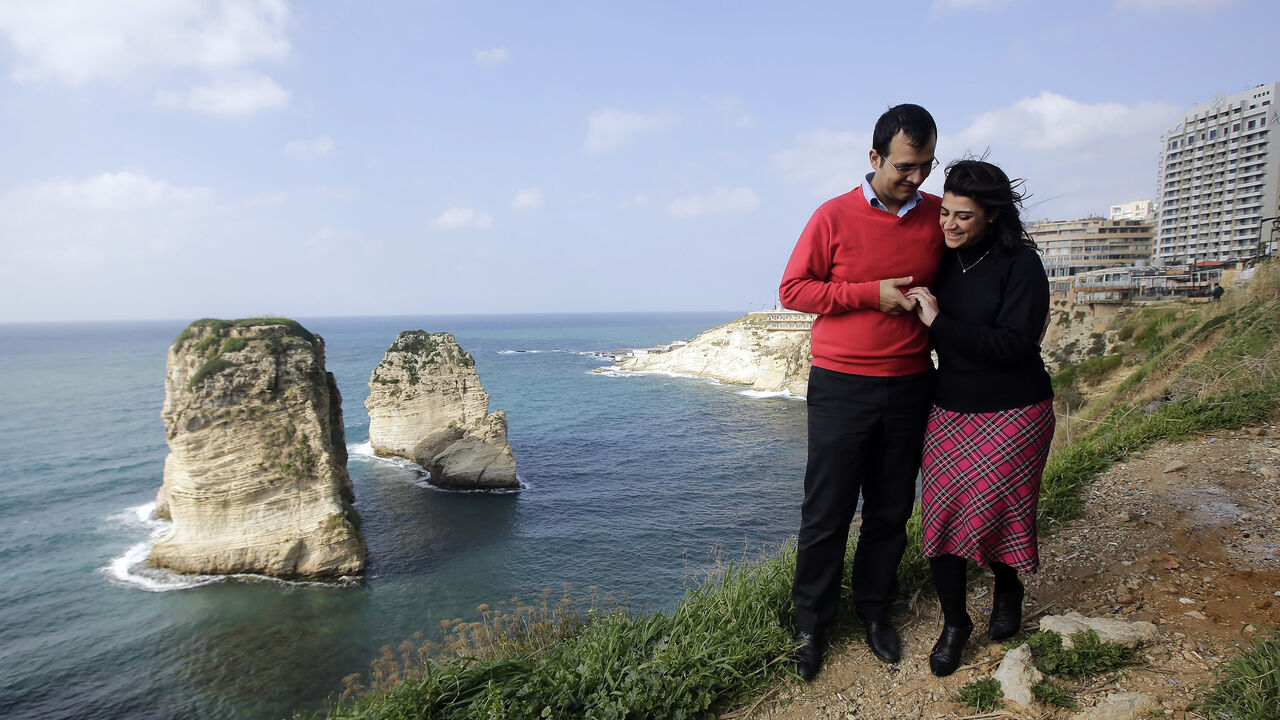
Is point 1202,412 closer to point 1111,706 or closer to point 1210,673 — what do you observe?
point 1210,673

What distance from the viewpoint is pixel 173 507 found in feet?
53.7

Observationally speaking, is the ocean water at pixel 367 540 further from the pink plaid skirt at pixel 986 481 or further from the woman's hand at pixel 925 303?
the woman's hand at pixel 925 303

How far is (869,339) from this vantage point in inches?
107

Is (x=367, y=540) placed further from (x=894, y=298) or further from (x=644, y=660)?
(x=894, y=298)

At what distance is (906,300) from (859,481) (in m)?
0.90

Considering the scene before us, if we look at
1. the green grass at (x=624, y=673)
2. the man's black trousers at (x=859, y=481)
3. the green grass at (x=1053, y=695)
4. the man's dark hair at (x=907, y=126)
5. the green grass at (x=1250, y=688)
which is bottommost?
the green grass at (x=624, y=673)

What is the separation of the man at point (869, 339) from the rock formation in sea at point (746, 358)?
157 feet

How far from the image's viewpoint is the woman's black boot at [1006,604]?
2973 millimetres

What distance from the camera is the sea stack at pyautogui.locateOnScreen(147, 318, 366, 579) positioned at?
1605 cm

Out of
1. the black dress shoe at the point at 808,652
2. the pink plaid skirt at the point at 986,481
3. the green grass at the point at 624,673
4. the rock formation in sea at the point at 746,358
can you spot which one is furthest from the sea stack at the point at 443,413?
the rock formation in sea at the point at 746,358

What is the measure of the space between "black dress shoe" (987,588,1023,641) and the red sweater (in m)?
1.25

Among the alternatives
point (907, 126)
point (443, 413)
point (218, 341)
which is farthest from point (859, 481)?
point (443, 413)

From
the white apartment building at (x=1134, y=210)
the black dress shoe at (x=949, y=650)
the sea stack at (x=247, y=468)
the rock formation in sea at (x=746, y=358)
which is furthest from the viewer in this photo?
the white apartment building at (x=1134, y=210)

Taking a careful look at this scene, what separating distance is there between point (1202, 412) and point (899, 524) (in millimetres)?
5276
